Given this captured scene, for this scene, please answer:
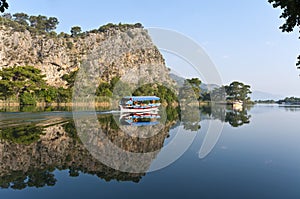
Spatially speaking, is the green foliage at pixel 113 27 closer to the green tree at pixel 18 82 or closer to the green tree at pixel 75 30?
the green tree at pixel 75 30

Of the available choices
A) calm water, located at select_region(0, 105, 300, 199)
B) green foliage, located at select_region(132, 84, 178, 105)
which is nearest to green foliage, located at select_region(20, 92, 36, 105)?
green foliage, located at select_region(132, 84, 178, 105)

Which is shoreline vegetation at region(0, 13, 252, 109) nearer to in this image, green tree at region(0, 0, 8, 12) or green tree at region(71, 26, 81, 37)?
green tree at region(71, 26, 81, 37)

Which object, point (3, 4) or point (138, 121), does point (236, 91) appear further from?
point (3, 4)

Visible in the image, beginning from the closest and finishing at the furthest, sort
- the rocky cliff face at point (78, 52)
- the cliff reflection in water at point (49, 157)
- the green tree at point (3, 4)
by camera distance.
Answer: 1. the green tree at point (3, 4)
2. the cliff reflection in water at point (49, 157)
3. the rocky cliff face at point (78, 52)

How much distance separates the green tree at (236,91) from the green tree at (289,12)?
267 ft

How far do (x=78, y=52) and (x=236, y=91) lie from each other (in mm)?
58302

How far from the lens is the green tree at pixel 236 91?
85.7m

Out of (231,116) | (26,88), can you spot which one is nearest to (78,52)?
(26,88)

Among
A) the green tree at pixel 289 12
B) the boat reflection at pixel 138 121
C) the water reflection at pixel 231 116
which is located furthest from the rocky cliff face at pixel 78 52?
the green tree at pixel 289 12

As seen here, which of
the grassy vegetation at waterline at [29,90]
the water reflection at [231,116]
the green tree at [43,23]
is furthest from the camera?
the green tree at [43,23]

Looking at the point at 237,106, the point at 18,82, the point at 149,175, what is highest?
the point at 18,82

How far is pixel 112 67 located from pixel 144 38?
20484mm

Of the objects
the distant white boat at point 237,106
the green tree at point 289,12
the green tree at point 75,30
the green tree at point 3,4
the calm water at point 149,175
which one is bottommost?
the calm water at point 149,175

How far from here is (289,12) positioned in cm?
777
